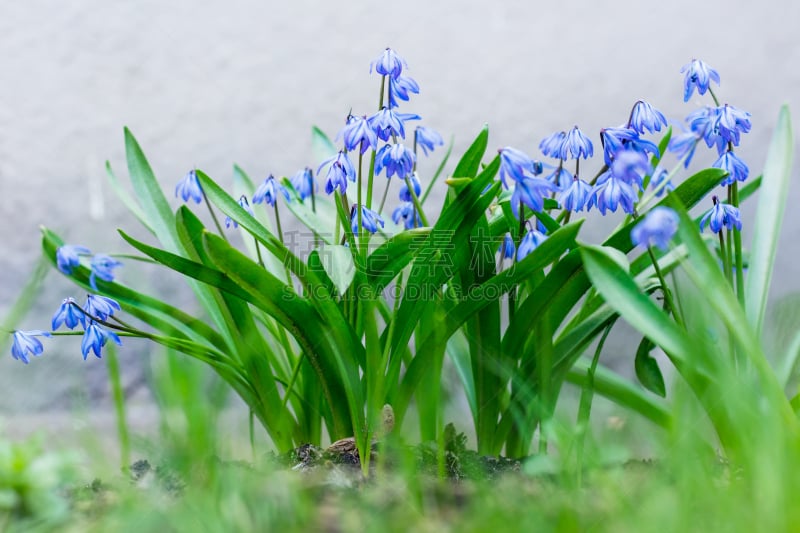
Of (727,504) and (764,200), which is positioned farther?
(764,200)

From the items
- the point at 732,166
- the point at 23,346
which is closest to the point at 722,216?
the point at 732,166

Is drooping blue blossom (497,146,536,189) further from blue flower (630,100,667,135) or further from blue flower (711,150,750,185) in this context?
blue flower (711,150,750,185)

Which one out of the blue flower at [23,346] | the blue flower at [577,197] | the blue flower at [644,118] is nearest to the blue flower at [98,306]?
the blue flower at [23,346]

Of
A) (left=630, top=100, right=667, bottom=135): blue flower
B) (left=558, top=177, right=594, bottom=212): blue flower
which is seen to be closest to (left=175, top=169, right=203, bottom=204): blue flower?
(left=558, top=177, right=594, bottom=212): blue flower

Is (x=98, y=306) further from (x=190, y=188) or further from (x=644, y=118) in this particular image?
(x=644, y=118)

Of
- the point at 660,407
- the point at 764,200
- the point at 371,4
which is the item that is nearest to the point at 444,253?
the point at 660,407

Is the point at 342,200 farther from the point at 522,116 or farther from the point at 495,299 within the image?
the point at 522,116
